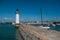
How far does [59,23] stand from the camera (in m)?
184

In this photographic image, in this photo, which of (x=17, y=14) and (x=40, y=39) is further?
(x=17, y=14)

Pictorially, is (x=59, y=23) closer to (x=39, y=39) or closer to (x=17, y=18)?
(x=17, y=18)

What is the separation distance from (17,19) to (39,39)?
52.2 meters

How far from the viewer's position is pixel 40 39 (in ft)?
30.2

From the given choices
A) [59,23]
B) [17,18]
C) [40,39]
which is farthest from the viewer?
[59,23]

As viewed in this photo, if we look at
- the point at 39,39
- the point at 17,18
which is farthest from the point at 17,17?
→ the point at 39,39

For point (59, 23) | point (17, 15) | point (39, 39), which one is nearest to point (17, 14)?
point (17, 15)

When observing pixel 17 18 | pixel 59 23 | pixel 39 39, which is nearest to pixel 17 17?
pixel 17 18

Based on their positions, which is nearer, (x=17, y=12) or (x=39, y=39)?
(x=39, y=39)

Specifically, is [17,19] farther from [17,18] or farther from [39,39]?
[39,39]

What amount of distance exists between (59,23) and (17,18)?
418 ft

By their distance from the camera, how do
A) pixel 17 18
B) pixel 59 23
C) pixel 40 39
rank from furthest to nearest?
1. pixel 59 23
2. pixel 17 18
3. pixel 40 39

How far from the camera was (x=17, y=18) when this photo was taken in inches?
2411

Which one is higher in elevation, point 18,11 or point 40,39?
point 18,11
